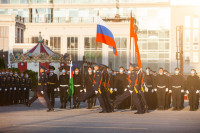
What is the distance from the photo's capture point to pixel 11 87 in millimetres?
24688

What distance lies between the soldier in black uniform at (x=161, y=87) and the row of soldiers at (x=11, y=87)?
7.93 m

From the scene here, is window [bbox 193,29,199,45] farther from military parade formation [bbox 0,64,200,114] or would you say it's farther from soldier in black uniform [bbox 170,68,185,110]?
soldier in black uniform [bbox 170,68,185,110]

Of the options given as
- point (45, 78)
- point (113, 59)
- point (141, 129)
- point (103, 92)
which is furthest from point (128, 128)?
point (113, 59)

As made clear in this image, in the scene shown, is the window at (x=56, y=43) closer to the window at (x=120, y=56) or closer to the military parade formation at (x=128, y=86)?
the window at (x=120, y=56)

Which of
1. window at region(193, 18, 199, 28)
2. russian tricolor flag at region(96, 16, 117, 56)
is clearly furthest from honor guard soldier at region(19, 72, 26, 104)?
window at region(193, 18, 199, 28)

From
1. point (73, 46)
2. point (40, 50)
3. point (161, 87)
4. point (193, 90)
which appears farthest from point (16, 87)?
point (73, 46)

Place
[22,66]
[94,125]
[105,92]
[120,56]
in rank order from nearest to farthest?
1. [94,125]
2. [105,92]
3. [22,66]
4. [120,56]

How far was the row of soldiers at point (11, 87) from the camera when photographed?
955 inches

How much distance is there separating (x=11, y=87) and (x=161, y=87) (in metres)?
8.22

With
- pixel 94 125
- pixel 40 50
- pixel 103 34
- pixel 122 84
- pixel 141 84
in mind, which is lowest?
pixel 94 125

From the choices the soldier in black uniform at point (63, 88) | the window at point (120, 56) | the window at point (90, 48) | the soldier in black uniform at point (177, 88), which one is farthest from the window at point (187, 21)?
the soldier in black uniform at point (63, 88)

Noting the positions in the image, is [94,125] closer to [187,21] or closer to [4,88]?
[4,88]

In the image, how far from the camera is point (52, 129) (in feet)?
41.4

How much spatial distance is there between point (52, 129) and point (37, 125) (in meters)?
1.09
